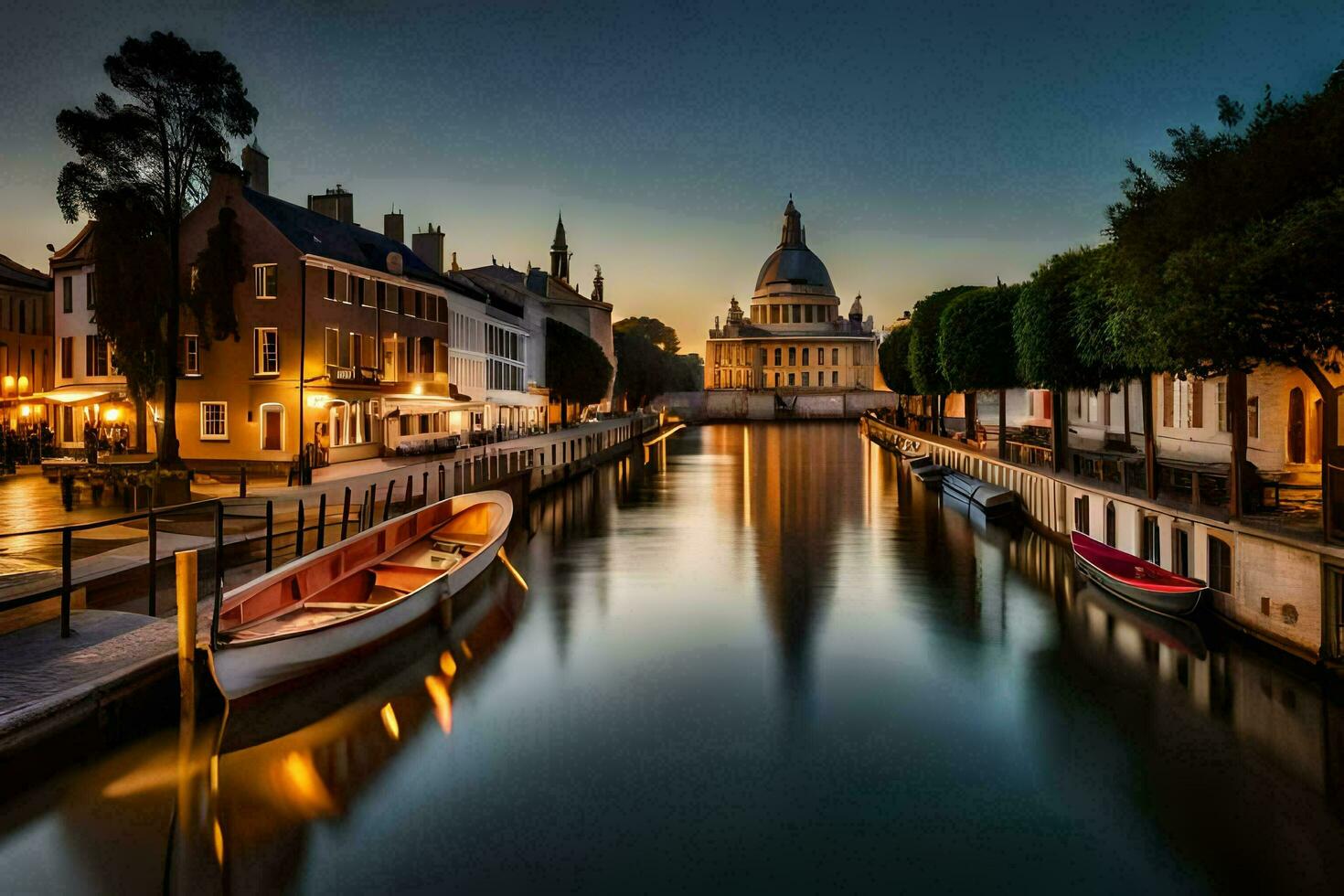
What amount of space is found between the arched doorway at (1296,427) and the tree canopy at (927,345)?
26.2m

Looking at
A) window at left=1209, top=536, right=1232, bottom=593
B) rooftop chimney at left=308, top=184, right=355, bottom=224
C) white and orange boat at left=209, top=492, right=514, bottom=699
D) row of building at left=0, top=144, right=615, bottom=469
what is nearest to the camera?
white and orange boat at left=209, top=492, right=514, bottom=699

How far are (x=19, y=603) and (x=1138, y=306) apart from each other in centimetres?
1886

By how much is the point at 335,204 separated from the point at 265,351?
52.0ft


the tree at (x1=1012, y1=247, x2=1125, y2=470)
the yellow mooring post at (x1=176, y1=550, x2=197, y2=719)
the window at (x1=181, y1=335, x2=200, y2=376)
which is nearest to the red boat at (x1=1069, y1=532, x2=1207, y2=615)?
the tree at (x1=1012, y1=247, x2=1125, y2=470)

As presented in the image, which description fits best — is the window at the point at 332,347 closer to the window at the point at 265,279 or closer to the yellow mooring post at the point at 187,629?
the window at the point at 265,279

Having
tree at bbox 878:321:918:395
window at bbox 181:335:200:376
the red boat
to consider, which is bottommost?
the red boat

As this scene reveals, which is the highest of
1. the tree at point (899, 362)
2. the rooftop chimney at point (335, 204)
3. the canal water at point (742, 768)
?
the rooftop chimney at point (335, 204)

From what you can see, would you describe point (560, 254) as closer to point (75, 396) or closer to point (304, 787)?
point (75, 396)

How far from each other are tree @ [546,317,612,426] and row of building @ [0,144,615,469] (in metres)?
24.3

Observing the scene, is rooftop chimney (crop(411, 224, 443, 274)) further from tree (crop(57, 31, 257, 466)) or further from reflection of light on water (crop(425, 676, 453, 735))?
reflection of light on water (crop(425, 676, 453, 735))

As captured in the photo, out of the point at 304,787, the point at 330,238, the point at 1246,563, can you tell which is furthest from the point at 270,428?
the point at 1246,563

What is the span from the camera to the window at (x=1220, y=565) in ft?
52.9

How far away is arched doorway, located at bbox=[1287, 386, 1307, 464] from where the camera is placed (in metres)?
25.3

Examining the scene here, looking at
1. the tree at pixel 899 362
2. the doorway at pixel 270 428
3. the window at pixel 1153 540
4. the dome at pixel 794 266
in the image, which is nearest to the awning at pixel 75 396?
the doorway at pixel 270 428
